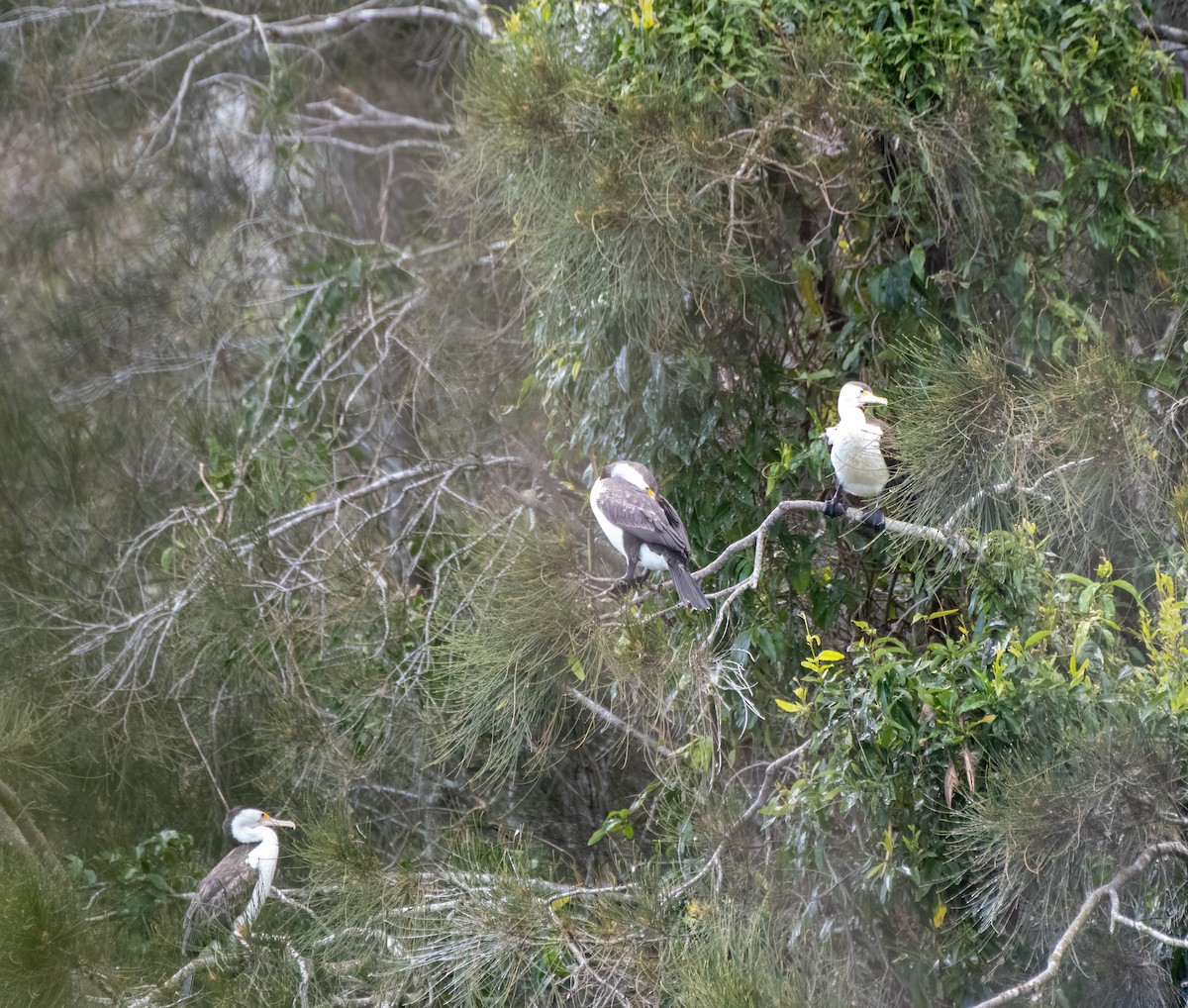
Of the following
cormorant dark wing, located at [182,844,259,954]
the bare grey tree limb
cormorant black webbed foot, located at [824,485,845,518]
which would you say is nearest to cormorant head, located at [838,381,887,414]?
cormorant black webbed foot, located at [824,485,845,518]

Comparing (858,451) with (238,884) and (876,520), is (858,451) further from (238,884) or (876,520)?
(238,884)

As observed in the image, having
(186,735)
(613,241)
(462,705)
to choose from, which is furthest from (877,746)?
(186,735)

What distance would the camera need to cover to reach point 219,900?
10.9 feet

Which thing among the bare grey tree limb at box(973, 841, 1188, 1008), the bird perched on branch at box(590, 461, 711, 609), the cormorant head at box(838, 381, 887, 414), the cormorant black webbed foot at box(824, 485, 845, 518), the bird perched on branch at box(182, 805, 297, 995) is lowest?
the bird perched on branch at box(182, 805, 297, 995)

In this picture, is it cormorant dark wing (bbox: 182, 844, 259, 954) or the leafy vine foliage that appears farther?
cormorant dark wing (bbox: 182, 844, 259, 954)

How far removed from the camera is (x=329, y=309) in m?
4.57

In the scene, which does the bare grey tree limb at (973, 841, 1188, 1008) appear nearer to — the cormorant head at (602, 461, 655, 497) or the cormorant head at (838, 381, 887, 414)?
the cormorant head at (838, 381, 887, 414)

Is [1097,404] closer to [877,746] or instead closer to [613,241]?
[877,746]

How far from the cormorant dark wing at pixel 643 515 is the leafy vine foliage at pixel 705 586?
13 cm

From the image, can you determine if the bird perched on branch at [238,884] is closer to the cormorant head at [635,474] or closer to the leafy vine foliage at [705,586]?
the leafy vine foliage at [705,586]

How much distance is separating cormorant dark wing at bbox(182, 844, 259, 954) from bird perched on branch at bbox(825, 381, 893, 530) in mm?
1750

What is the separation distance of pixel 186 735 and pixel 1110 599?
2.57 metres

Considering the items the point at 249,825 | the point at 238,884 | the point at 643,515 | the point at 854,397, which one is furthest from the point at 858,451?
the point at 249,825

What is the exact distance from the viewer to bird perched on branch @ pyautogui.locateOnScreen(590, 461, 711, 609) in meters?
3.06
